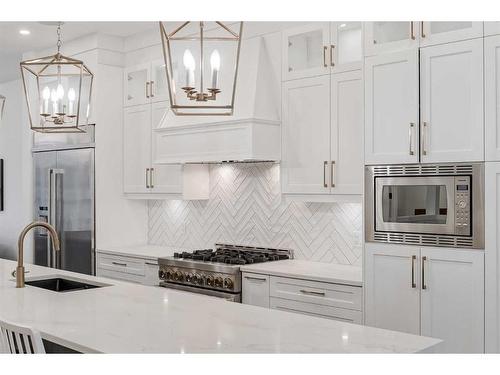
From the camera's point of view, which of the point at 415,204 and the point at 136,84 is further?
the point at 136,84

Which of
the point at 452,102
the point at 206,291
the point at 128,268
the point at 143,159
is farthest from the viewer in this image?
the point at 143,159

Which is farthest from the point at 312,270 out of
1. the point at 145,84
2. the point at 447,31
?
the point at 145,84

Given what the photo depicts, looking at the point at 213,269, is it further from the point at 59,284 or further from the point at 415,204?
the point at 415,204

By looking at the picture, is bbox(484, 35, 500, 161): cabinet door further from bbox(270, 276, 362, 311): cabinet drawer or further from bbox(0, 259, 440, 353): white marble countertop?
bbox(0, 259, 440, 353): white marble countertop

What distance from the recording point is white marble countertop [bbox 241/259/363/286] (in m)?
3.88

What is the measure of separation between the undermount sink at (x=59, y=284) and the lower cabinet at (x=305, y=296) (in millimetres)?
1226

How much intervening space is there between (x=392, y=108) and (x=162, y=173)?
2.63 metres

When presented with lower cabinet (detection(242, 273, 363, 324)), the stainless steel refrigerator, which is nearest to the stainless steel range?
lower cabinet (detection(242, 273, 363, 324))

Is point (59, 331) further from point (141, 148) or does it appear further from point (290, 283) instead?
point (141, 148)

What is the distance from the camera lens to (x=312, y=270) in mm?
4215

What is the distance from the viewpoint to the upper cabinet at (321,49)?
4.20 meters

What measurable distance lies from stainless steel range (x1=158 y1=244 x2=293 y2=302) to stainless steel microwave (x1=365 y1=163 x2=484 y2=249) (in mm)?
1174
